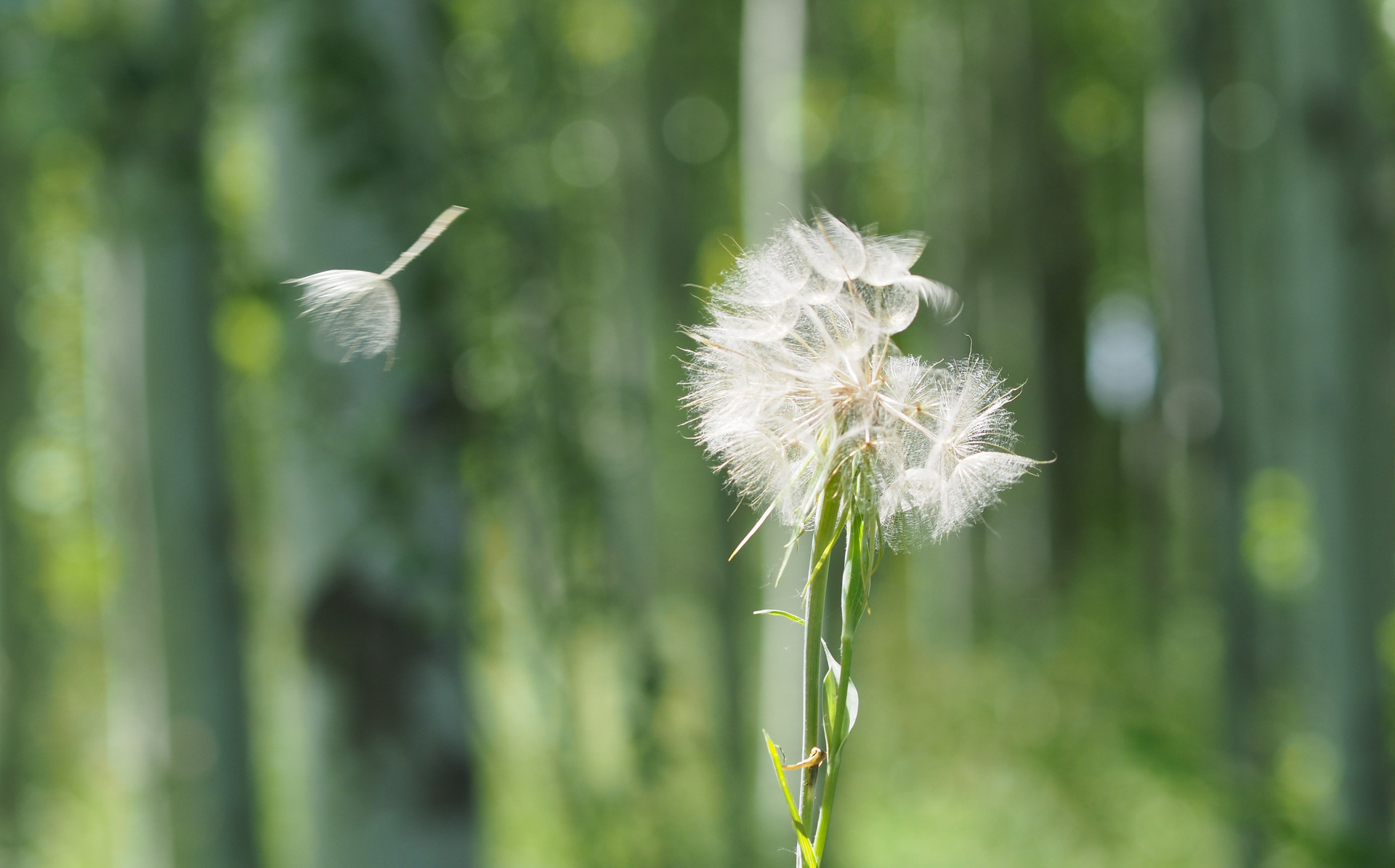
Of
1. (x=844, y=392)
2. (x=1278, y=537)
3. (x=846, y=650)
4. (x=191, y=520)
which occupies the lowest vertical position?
(x=1278, y=537)

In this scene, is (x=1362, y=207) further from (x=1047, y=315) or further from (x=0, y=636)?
(x=1047, y=315)

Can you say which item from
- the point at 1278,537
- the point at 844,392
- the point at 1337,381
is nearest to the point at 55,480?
the point at 1278,537

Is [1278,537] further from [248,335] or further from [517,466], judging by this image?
[248,335]

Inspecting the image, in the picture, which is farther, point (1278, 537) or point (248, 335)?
point (1278, 537)

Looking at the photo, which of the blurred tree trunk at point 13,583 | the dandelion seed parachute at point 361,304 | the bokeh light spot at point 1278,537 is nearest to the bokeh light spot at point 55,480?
the blurred tree trunk at point 13,583

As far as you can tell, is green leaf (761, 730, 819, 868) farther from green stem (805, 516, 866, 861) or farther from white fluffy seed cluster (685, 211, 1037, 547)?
white fluffy seed cluster (685, 211, 1037, 547)

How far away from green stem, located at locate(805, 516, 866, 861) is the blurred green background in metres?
0.24

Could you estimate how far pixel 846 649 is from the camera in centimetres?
65

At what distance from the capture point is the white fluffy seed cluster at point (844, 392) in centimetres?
78

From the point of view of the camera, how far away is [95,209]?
362cm

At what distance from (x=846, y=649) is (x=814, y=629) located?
0.10 feet

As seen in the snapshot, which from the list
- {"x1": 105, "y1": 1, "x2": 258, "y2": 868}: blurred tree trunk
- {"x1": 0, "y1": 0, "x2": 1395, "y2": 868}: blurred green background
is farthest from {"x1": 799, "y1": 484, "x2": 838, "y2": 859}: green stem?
{"x1": 105, "y1": 1, "x2": 258, "y2": 868}: blurred tree trunk

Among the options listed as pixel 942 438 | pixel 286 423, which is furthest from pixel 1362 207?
pixel 286 423

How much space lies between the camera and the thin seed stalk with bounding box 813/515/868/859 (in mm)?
618
